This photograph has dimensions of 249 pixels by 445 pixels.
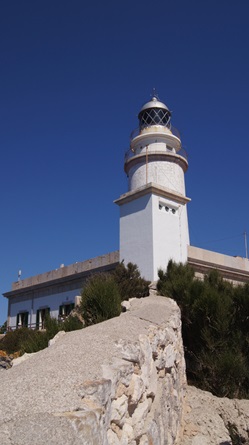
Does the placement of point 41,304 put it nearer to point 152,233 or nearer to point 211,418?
point 152,233

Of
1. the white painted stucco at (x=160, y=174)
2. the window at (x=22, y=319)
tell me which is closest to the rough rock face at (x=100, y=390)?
the white painted stucco at (x=160, y=174)

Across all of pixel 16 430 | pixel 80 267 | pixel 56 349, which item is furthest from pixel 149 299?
pixel 80 267

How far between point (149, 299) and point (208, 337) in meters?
2.31

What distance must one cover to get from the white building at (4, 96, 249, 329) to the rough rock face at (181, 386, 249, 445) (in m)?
7.83

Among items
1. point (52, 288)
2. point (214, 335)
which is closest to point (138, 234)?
point (52, 288)

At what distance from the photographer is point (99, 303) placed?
8.64m

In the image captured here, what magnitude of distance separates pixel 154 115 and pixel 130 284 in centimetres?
1391

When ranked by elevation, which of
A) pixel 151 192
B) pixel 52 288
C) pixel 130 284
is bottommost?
pixel 130 284

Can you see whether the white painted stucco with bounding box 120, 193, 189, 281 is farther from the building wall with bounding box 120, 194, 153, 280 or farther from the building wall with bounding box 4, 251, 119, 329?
the building wall with bounding box 4, 251, 119, 329

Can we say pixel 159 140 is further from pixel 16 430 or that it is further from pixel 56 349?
pixel 16 430

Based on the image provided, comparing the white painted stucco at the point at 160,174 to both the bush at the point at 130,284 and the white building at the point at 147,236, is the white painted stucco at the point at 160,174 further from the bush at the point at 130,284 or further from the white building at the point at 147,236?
the bush at the point at 130,284

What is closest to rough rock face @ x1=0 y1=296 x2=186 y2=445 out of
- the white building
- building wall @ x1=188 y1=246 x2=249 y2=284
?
the white building

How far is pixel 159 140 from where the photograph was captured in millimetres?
22875

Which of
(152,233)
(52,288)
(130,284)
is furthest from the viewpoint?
(52,288)
